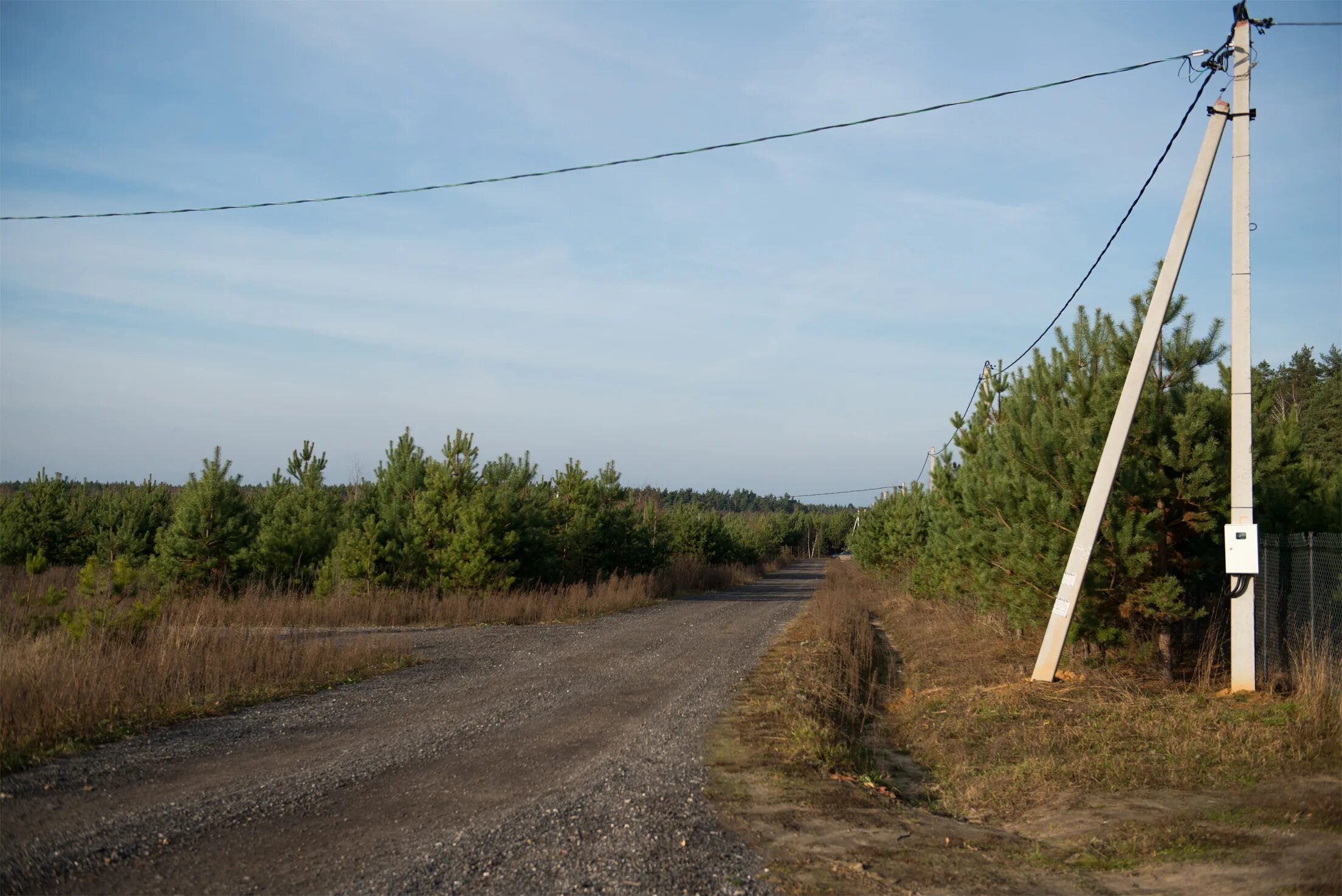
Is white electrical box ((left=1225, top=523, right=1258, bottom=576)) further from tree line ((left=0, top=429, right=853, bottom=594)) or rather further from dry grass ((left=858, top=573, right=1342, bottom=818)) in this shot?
tree line ((left=0, top=429, right=853, bottom=594))

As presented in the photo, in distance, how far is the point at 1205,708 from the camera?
872 centimetres

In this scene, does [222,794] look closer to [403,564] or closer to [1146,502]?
[1146,502]

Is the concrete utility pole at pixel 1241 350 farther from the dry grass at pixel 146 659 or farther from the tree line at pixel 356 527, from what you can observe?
the tree line at pixel 356 527

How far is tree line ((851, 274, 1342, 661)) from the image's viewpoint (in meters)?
10.1

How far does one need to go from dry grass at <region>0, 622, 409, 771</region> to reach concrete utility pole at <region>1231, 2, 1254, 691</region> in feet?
33.1

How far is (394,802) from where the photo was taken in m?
6.12

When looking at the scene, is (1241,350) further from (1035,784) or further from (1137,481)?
(1035,784)

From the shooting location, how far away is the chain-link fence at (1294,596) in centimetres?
889

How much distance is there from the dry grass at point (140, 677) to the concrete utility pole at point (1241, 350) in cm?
1008

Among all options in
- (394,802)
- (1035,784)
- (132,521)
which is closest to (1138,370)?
(1035,784)

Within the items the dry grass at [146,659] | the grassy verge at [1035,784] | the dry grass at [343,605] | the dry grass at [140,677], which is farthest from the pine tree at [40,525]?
the grassy verge at [1035,784]

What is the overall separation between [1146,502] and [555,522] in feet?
74.4

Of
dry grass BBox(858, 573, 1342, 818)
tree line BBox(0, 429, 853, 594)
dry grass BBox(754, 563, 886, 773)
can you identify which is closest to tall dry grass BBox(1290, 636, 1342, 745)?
dry grass BBox(858, 573, 1342, 818)

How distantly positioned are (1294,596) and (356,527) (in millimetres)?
21797
